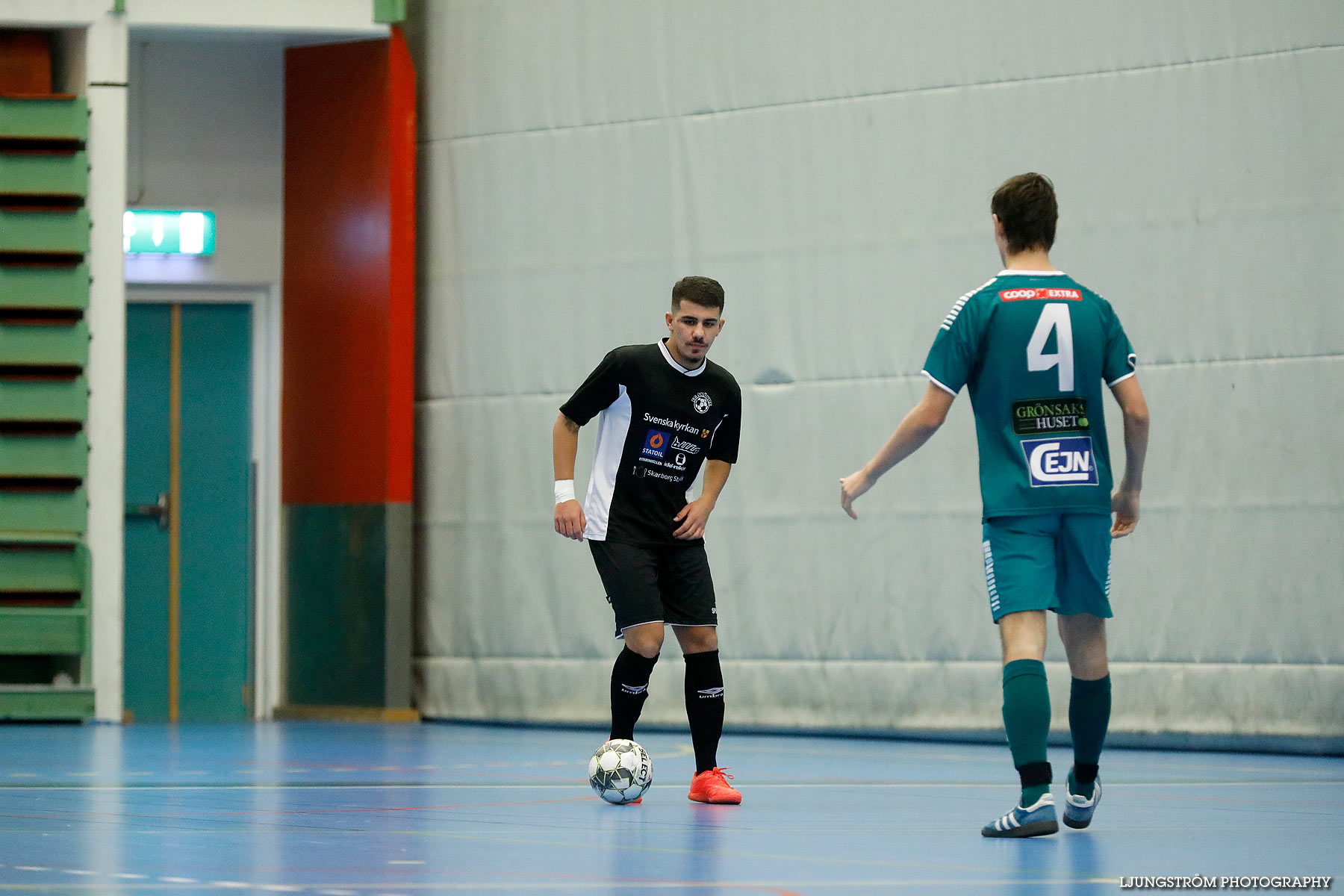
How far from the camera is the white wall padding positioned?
8727 millimetres

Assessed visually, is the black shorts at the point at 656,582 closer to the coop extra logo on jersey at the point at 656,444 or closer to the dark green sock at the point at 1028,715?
the coop extra logo on jersey at the point at 656,444

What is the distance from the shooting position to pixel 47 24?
10.8 meters

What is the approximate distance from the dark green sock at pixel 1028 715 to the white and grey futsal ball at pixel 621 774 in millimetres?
1496

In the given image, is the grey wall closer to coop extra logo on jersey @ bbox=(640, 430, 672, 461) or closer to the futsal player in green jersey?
coop extra logo on jersey @ bbox=(640, 430, 672, 461)

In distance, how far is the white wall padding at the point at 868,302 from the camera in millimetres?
8727

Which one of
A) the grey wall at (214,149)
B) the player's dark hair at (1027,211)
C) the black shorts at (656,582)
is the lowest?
the black shorts at (656,582)

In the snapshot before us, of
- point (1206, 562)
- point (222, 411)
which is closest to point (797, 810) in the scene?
point (1206, 562)

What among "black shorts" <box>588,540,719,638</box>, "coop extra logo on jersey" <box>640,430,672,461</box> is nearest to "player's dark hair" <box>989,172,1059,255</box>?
"coop extra logo on jersey" <box>640,430,672,461</box>

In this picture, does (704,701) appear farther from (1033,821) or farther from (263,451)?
(263,451)

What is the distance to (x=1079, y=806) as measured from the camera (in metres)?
4.93

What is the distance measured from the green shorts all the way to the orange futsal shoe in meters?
1.50

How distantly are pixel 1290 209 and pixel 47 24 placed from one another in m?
7.66

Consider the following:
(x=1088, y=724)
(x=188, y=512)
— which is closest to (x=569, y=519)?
(x=1088, y=724)

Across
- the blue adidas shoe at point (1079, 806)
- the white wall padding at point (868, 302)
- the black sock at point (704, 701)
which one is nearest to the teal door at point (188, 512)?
the white wall padding at point (868, 302)
